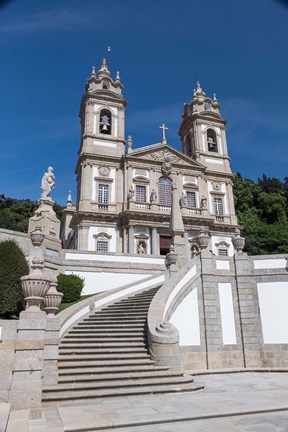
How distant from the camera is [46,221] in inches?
678

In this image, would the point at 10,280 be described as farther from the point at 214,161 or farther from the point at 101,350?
the point at 214,161

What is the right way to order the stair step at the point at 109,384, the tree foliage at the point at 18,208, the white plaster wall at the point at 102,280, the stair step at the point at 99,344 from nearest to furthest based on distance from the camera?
1. the stair step at the point at 109,384
2. the stair step at the point at 99,344
3. the white plaster wall at the point at 102,280
4. the tree foliage at the point at 18,208

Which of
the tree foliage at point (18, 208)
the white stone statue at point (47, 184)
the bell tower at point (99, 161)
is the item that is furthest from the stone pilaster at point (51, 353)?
the tree foliage at point (18, 208)

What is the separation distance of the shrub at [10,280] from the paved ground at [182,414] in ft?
12.6

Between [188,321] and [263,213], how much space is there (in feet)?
132

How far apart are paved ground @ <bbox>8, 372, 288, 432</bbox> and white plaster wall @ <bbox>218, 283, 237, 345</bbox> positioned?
4928 millimetres

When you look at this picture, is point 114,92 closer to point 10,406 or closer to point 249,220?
point 249,220

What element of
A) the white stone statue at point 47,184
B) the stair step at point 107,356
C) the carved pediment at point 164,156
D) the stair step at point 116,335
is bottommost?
the stair step at point 107,356

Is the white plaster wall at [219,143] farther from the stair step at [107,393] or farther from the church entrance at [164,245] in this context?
the stair step at [107,393]

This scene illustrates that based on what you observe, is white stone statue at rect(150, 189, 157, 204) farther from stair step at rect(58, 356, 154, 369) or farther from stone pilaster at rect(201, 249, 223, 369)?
stair step at rect(58, 356, 154, 369)

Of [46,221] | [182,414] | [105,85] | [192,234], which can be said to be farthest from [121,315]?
[105,85]

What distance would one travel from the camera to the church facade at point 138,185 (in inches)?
1183

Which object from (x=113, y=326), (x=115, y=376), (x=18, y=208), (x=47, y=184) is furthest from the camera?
(x=18, y=208)

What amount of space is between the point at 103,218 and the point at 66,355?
2126 cm
